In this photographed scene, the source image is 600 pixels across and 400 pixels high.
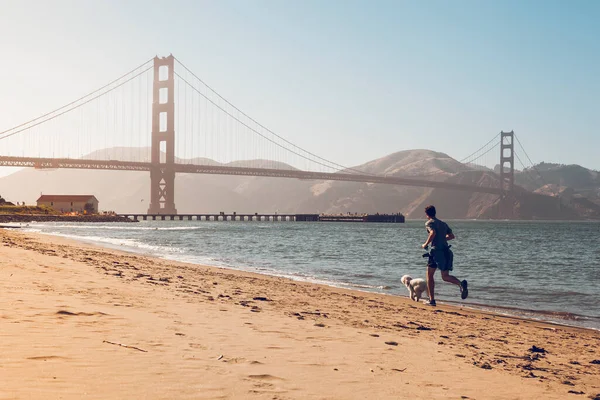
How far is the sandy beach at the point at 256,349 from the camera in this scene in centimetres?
392

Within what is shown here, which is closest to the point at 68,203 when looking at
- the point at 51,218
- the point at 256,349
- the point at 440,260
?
the point at 51,218

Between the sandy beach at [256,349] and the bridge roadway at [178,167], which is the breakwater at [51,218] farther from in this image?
the sandy beach at [256,349]

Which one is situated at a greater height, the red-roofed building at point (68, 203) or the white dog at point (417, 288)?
the red-roofed building at point (68, 203)

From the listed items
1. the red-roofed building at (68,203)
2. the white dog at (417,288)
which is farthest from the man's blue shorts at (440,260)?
the red-roofed building at (68,203)

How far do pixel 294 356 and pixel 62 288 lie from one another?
458cm

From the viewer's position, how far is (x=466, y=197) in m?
196

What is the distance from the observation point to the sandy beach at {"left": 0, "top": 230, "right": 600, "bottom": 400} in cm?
392

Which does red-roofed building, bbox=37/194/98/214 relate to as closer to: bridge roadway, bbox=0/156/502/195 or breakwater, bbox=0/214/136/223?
breakwater, bbox=0/214/136/223

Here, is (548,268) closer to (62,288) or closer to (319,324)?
(319,324)

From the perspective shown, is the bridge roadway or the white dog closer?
the white dog

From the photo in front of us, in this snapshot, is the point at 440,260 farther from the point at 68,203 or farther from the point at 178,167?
the point at 178,167

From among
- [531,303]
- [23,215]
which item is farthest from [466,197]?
[531,303]

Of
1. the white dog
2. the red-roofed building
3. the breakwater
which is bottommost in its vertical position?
the white dog

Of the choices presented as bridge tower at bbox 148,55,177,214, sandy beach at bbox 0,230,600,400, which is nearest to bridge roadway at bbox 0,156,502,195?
bridge tower at bbox 148,55,177,214
